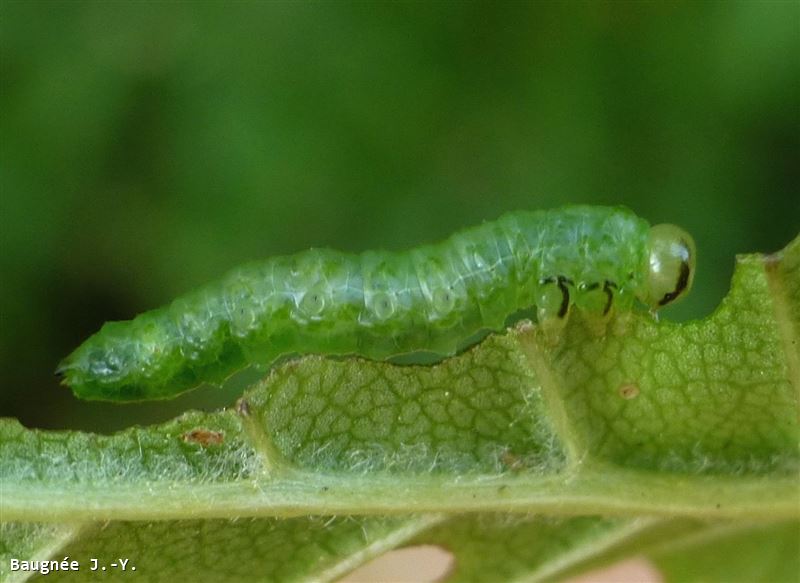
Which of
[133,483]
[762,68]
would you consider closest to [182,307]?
[133,483]

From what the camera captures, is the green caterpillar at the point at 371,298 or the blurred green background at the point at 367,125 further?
the blurred green background at the point at 367,125

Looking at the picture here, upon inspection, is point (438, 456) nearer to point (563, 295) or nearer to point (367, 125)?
point (563, 295)

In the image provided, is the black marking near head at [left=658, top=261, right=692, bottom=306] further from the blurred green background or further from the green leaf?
the blurred green background

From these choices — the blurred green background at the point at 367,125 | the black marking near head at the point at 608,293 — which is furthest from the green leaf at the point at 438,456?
the blurred green background at the point at 367,125

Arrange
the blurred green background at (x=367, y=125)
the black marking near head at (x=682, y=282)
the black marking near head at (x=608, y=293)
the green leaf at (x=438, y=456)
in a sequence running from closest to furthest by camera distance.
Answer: the green leaf at (x=438, y=456), the black marking near head at (x=608, y=293), the black marking near head at (x=682, y=282), the blurred green background at (x=367, y=125)

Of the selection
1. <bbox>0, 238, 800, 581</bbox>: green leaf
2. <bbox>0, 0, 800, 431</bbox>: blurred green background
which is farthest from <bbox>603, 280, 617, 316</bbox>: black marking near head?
<bbox>0, 0, 800, 431</bbox>: blurred green background

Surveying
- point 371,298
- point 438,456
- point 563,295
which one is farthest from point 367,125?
point 438,456

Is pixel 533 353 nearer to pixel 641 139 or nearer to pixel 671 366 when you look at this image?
pixel 671 366

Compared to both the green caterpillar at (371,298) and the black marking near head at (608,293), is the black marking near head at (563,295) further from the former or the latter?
the black marking near head at (608,293)
